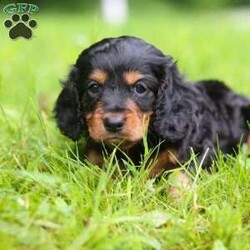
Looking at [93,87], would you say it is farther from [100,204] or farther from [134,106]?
[100,204]

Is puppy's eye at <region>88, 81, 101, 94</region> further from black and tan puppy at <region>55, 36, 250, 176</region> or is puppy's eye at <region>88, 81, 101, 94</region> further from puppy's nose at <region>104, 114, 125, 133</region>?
puppy's nose at <region>104, 114, 125, 133</region>

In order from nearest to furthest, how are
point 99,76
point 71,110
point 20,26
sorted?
1. point 99,76
2. point 20,26
3. point 71,110

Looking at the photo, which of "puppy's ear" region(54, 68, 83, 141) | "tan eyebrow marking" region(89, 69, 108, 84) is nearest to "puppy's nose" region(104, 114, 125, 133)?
"tan eyebrow marking" region(89, 69, 108, 84)

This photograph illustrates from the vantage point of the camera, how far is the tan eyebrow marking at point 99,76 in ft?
12.9

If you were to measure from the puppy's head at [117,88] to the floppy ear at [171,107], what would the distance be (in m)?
0.03

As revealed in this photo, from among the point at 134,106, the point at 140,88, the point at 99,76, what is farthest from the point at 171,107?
the point at 99,76

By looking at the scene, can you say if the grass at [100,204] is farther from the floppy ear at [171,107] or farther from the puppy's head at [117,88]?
the floppy ear at [171,107]

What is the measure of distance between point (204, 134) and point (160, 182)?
0.80m

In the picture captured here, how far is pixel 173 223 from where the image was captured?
123 inches

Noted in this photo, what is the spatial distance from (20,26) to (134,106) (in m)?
0.89

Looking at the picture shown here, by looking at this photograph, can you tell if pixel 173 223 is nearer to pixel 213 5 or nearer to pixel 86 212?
pixel 86 212

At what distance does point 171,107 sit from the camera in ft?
13.6

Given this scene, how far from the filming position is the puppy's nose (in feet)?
12.1

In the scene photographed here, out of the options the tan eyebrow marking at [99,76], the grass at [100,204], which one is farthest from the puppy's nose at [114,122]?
the tan eyebrow marking at [99,76]
